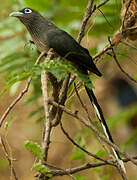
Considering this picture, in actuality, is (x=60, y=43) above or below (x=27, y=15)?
below

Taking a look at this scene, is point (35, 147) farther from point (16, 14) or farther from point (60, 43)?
point (16, 14)

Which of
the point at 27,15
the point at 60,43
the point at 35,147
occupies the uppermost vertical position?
the point at 27,15

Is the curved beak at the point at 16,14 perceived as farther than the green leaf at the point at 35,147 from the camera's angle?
Yes

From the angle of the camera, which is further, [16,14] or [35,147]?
[16,14]

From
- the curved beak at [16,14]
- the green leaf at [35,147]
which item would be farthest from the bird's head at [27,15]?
Answer: the green leaf at [35,147]

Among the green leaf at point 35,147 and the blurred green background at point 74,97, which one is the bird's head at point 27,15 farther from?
the green leaf at point 35,147

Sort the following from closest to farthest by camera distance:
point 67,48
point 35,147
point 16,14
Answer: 1. point 35,147
2. point 67,48
3. point 16,14

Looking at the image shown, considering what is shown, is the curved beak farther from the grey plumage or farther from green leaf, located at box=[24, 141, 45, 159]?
green leaf, located at box=[24, 141, 45, 159]

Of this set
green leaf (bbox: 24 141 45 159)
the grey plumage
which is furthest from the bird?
green leaf (bbox: 24 141 45 159)

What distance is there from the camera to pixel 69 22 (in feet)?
8.47

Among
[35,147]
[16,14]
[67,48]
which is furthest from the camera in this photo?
[16,14]

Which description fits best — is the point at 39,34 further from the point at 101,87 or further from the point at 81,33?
the point at 101,87

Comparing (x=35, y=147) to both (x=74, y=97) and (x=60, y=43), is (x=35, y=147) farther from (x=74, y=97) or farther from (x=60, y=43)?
(x=74, y=97)

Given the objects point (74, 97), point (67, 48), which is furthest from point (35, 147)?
point (74, 97)
